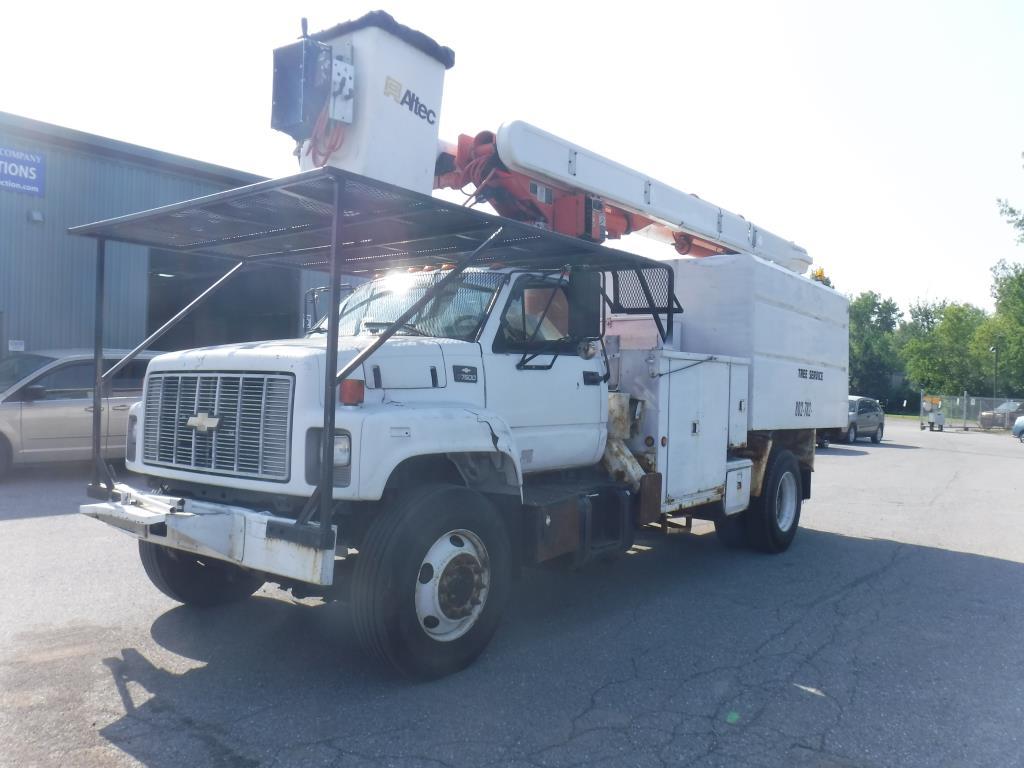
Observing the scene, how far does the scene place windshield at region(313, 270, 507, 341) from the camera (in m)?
5.76

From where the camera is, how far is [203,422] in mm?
5020

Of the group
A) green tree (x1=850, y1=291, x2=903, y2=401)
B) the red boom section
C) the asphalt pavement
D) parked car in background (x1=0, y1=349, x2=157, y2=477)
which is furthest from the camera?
green tree (x1=850, y1=291, x2=903, y2=401)

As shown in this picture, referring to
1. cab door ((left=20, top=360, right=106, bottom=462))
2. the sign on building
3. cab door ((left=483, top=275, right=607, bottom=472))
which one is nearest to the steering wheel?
cab door ((left=483, top=275, right=607, bottom=472))

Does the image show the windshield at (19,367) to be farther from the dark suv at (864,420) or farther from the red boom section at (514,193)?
the dark suv at (864,420)

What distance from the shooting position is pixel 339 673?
4855mm

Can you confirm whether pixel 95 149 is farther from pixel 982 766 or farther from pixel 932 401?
pixel 932 401

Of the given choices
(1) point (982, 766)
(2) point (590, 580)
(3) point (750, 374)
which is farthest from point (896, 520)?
(1) point (982, 766)

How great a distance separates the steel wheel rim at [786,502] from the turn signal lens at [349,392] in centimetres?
565

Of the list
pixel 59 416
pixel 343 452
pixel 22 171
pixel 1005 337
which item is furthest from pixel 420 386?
pixel 1005 337

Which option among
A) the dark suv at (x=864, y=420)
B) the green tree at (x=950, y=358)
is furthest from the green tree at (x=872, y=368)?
the dark suv at (x=864, y=420)

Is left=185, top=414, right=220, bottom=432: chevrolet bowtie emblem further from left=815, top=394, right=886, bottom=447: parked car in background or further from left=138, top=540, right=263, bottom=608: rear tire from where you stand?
left=815, top=394, right=886, bottom=447: parked car in background

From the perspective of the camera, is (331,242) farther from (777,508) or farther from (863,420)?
(863,420)

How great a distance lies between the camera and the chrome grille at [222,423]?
4.68 meters

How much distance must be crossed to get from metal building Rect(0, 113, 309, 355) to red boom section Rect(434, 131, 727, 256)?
986 cm
